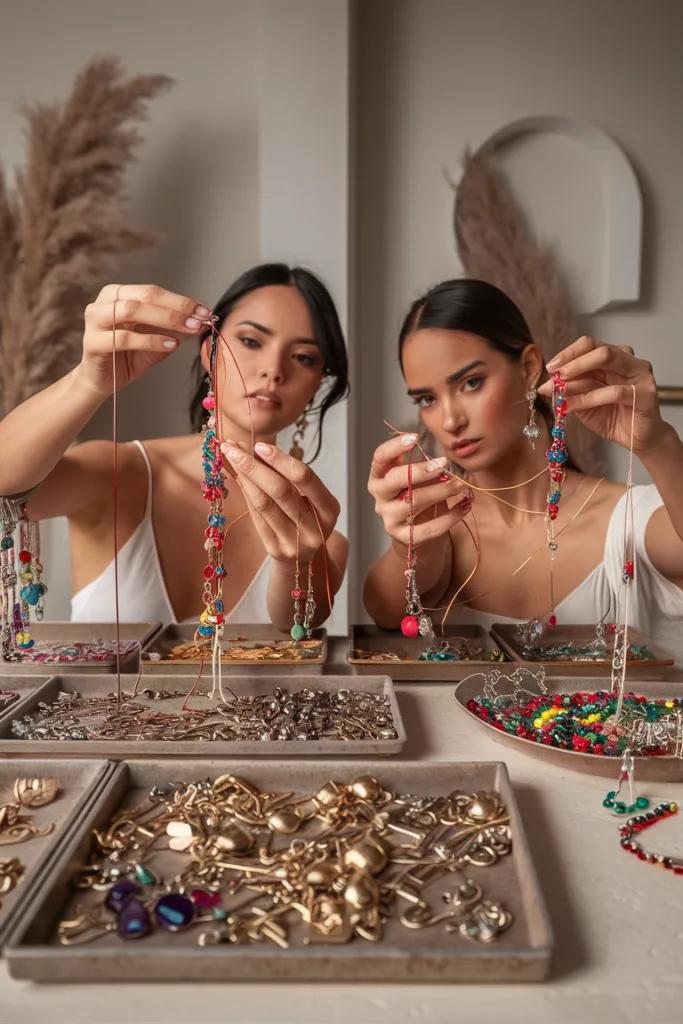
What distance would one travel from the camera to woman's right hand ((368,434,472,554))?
44.3 inches

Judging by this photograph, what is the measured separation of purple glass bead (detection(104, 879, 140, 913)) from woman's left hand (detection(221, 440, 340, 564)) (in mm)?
610

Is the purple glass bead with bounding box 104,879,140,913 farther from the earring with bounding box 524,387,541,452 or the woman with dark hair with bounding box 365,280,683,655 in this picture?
the earring with bounding box 524,387,541,452

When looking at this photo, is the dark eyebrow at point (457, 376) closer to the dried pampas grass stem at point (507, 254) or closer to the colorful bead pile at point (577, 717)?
the dried pampas grass stem at point (507, 254)

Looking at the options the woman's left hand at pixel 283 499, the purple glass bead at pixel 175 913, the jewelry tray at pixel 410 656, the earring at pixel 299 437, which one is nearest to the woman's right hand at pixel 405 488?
the woman's left hand at pixel 283 499

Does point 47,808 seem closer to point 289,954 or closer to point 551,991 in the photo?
point 289,954

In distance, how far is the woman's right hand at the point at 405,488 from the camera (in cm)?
112

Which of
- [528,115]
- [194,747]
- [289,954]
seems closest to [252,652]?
[194,747]

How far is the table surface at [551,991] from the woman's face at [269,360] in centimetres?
109

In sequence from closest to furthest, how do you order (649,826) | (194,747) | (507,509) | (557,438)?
(649,826), (194,747), (557,438), (507,509)

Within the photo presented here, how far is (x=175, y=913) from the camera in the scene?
0.60 metres

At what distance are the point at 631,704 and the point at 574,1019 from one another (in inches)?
23.2

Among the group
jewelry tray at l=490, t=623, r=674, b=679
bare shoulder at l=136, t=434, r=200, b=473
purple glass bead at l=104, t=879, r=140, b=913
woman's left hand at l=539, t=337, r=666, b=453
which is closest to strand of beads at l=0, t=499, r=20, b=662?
bare shoulder at l=136, t=434, r=200, b=473

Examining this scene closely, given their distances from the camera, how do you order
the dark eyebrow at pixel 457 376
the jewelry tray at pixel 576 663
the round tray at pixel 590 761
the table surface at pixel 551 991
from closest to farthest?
the table surface at pixel 551 991 → the round tray at pixel 590 761 → the jewelry tray at pixel 576 663 → the dark eyebrow at pixel 457 376

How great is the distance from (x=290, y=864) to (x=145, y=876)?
135mm
